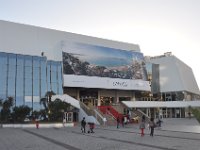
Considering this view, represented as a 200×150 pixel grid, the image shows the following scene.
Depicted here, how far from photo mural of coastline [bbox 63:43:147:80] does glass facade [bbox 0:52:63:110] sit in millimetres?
2982

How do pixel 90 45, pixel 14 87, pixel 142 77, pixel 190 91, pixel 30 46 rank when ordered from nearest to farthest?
pixel 14 87
pixel 30 46
pixel 90 45
pixel 142 77
pixel 190 91

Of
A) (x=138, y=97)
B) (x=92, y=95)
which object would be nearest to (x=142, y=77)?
(x=138, y=97)

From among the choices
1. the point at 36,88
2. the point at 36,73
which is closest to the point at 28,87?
the point at 36,88

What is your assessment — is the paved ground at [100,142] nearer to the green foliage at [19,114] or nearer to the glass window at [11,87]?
the green foliage at [19,114]

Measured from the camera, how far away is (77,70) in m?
61.1

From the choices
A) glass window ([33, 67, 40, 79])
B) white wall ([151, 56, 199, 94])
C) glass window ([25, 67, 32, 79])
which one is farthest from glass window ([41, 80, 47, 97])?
white wall ([151, 56, 199, 94])

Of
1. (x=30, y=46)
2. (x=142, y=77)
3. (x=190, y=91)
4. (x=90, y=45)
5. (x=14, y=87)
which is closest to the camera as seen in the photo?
(x=14, y=87)

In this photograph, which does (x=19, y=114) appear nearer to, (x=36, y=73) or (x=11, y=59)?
(x=36, y=73)

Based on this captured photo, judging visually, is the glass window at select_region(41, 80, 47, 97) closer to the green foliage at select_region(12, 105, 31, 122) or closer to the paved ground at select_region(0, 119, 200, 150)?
the green foliage at select_region(12, 105, 31, 122)

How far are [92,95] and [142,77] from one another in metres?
12.1

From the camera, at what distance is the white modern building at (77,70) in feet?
181

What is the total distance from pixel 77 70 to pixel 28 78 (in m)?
9.84

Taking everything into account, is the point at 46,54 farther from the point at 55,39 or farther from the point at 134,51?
the point at 134,51

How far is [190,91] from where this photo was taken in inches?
3191
